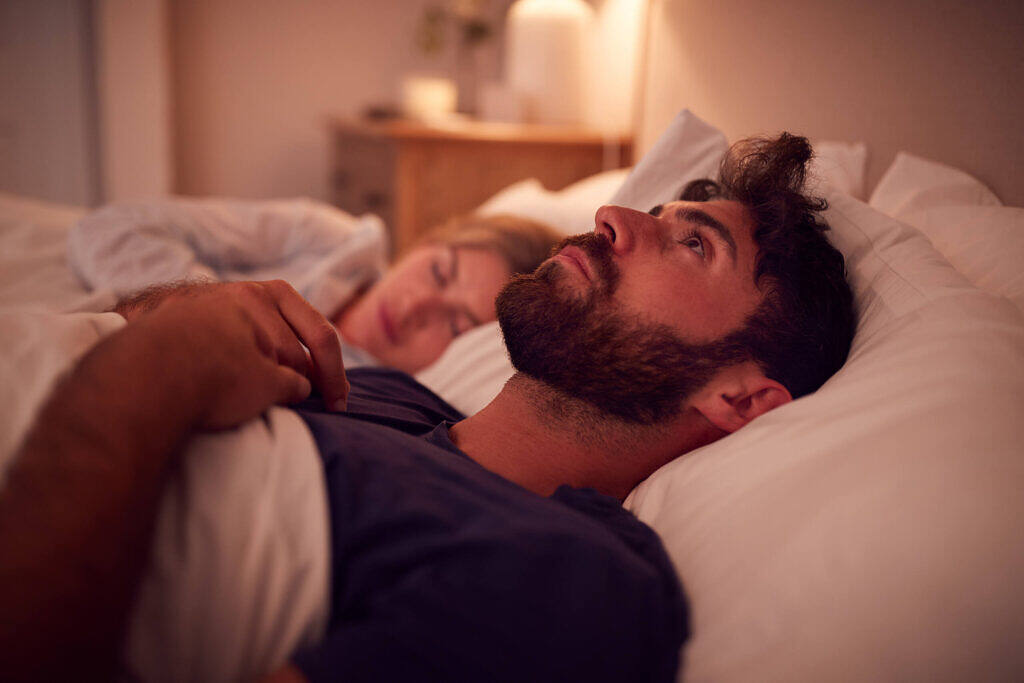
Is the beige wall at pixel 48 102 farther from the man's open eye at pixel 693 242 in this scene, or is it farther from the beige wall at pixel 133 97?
the man's open eye at pixel 693 242

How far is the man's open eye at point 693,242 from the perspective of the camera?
0.81 m

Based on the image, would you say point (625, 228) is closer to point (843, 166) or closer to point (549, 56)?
point (843, 166)

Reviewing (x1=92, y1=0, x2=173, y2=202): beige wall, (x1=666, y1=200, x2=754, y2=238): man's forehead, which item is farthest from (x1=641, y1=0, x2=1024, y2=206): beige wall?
(x1=92, y1=0, x2=173, y2=202): beige wall

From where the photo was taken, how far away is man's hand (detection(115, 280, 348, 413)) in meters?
0.56

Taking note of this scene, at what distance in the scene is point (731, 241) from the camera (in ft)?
2.66

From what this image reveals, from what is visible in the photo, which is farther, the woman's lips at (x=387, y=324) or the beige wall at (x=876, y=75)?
the woman's lips at (x=387, y=324)

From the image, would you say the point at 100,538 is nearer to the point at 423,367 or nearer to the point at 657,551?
the point at 657,551

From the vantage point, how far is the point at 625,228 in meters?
0.81

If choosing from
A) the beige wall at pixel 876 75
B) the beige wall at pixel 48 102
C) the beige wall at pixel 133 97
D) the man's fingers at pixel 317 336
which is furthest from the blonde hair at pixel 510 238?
the beige wall at pixel 48 102

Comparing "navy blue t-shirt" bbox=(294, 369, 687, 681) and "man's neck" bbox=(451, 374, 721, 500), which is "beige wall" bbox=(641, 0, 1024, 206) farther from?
"navy blue t-shirt" bbox=(294, 369, 687, 681)

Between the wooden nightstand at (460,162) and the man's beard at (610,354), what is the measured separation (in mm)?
1411

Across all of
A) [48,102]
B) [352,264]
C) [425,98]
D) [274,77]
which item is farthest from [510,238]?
[48,102]

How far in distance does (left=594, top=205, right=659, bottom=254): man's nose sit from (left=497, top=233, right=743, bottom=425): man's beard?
2 cm

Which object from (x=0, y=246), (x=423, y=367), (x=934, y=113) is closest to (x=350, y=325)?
(x=423, y=367)
